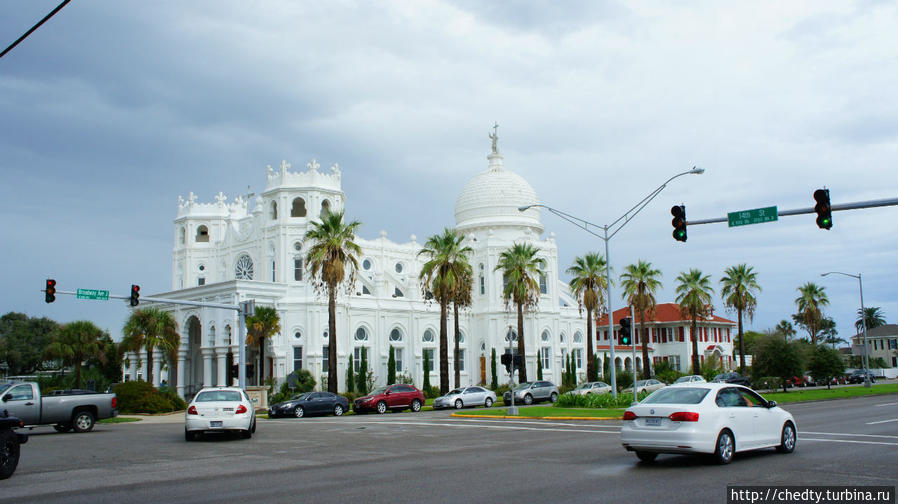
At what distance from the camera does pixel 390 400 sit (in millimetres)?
41406

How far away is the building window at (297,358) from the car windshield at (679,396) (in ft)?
144

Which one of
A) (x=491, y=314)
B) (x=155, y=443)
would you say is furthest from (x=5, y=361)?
(x=155, y=443)

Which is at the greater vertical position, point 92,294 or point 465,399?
point 92,294

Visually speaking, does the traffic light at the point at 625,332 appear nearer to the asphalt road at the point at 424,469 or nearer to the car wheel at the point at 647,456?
the asphalt road at the point at 424,469

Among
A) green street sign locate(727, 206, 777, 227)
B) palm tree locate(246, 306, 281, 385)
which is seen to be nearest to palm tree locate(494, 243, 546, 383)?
palm tree locate(246, 306, 281, 385)

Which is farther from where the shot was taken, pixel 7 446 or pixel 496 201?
pixel 496 201

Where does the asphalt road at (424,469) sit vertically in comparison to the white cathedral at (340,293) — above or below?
below

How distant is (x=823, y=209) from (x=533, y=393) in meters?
27.9

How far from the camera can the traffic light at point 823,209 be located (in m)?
20.3

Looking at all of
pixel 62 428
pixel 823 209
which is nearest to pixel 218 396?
pixel 62 428

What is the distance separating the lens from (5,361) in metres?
93.1

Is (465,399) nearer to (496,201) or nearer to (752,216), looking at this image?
(752,216)

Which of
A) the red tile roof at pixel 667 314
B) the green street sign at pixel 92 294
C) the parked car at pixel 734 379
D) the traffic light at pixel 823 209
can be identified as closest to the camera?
the traffic light at pixel 823 209

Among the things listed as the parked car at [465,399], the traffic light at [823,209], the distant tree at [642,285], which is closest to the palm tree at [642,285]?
the distant tree at [642,285]
